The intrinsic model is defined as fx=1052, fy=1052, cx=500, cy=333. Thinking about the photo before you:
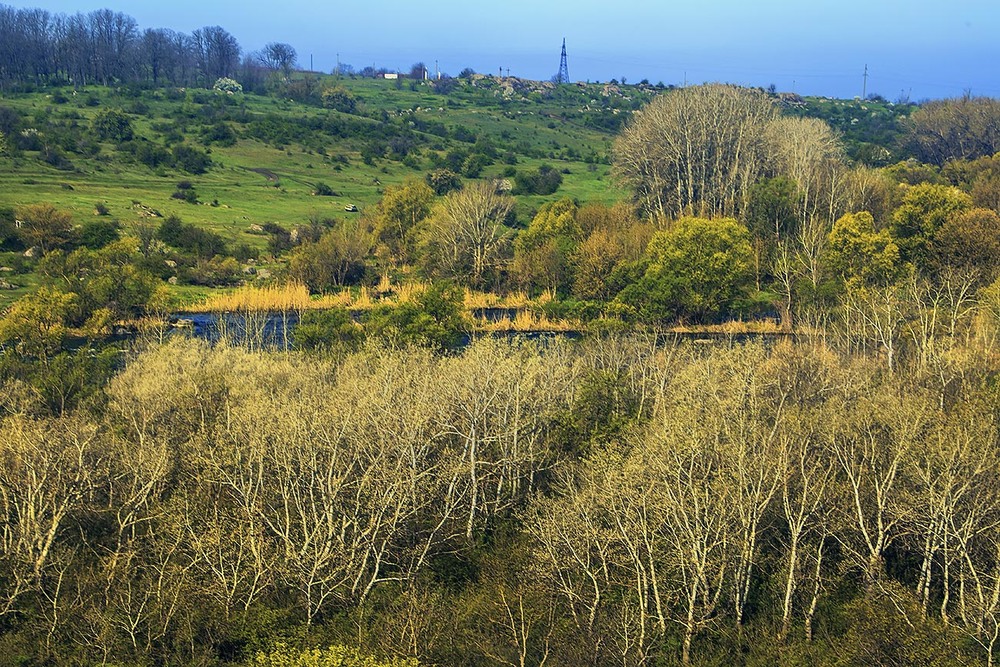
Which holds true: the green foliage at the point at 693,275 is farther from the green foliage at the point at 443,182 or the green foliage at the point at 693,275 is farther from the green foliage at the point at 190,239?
the green foliage at the point at 443,182

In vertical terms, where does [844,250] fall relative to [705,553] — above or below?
above

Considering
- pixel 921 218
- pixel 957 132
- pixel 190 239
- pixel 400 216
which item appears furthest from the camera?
pixel 957 132

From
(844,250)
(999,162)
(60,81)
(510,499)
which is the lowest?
(510,499)

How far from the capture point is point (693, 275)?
236 ft

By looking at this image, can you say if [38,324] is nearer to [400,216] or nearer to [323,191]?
[400,216]

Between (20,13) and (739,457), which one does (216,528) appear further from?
(20,13)

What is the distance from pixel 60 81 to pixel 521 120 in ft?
246

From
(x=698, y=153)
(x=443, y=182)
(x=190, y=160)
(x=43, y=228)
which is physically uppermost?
(x=698, y=153)

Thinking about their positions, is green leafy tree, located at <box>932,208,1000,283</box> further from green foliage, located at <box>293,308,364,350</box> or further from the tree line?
green foliage, located at <box>293,308,364,350</box>

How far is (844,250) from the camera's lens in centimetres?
7425

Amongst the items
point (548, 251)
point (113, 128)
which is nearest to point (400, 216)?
point (548, 251)

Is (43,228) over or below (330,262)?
over

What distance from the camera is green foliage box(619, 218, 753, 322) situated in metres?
71.1

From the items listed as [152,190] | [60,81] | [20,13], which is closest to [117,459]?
[152,190]
